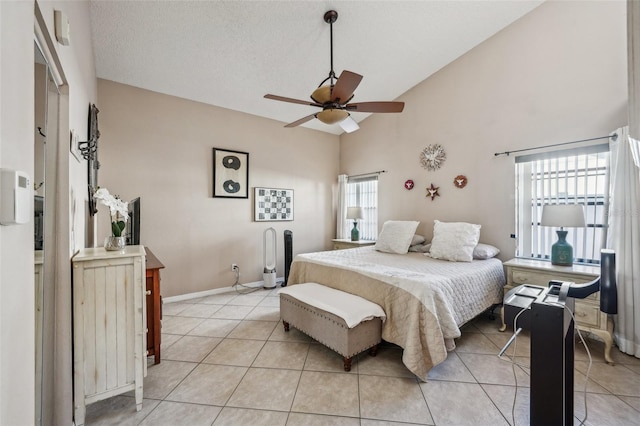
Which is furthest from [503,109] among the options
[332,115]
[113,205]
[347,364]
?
[113,205]

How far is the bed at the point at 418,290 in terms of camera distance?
1.90 m

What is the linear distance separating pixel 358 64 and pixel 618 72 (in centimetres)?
251

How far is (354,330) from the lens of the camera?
1990 mm

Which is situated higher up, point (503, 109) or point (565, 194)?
point (503, 109)

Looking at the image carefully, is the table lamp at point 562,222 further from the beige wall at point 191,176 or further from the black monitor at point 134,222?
the black monitor at point 134,222

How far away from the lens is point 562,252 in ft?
8.46

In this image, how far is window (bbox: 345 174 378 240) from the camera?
15.6 feet

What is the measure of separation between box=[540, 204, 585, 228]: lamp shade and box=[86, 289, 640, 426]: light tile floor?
3.66 feet

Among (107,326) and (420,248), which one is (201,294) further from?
(420,248)

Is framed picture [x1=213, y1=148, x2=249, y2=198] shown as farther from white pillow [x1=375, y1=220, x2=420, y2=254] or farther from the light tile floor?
white pillow [x1=375, y1=220, x2=420, y2=254]

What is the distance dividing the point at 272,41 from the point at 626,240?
12.6 feet

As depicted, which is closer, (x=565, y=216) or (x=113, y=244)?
(x=113, y=244)
